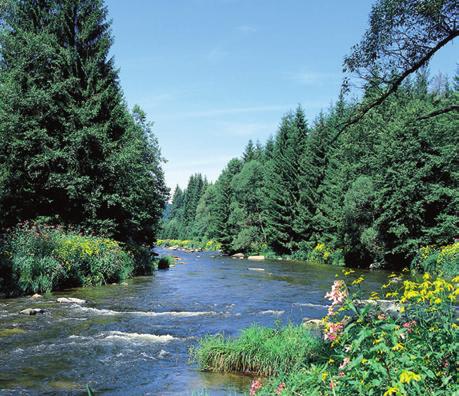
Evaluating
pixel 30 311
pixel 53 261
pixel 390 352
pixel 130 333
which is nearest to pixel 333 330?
pixel 390 352

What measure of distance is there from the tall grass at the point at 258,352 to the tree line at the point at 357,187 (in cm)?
483

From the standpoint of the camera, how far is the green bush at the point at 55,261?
1535cm

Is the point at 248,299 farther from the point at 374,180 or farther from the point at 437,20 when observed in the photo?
the point at 374,180

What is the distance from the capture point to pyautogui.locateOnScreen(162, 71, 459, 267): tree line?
30109mm

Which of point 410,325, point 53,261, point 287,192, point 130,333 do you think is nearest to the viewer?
point 410,325

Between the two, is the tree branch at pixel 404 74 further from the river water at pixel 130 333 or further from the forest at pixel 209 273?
the river water at pixel 130 333

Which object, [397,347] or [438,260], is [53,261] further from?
[438,260]

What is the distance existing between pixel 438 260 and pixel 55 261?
20.1 m

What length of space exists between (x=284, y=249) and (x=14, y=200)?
3527 cm

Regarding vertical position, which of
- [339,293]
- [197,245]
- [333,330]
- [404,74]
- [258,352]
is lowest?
[197,245]

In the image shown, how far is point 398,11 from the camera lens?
30.2 ft

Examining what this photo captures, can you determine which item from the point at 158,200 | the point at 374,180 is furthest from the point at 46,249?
the point at 374,180

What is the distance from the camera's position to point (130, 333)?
10.7 m

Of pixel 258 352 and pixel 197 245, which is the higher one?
pixel 258 352
